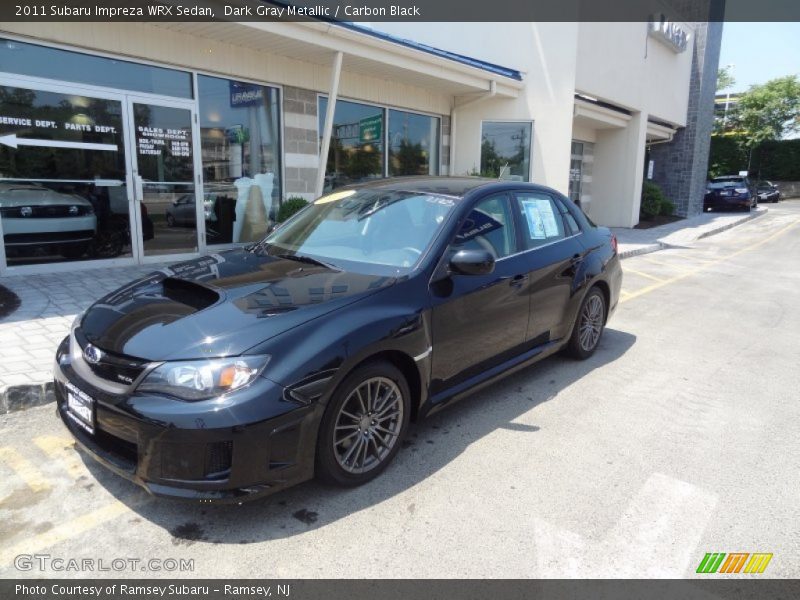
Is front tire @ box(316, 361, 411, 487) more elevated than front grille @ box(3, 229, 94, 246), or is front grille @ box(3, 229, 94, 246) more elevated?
front grille @ box(3, 229, 94, 246)

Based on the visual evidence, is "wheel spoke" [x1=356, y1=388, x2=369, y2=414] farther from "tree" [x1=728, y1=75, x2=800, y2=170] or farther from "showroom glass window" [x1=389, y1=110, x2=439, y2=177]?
"tree" [x1=728, y1=75, x2=800, y2=170]

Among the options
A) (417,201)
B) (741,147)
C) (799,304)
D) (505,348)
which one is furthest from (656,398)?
(741,147)

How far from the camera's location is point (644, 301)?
7.77 m

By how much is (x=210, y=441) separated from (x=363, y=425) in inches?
33.4

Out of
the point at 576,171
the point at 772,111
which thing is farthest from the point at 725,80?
the point at 576,171

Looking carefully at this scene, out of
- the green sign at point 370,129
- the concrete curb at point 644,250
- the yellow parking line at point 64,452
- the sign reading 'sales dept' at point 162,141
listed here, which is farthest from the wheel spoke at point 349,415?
the concrete curb at point 644,250

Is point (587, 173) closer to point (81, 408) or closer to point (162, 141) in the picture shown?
point (162, 141)

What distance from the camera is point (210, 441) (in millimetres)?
2371

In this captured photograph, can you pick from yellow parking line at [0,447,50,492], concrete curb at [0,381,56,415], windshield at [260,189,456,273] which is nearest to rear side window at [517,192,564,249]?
windshield at [260,189,456,273]

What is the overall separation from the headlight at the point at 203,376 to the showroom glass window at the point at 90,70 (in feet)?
21.3

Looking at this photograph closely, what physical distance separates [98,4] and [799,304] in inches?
404

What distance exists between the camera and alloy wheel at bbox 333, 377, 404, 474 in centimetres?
285

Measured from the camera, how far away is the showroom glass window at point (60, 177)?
691cm
